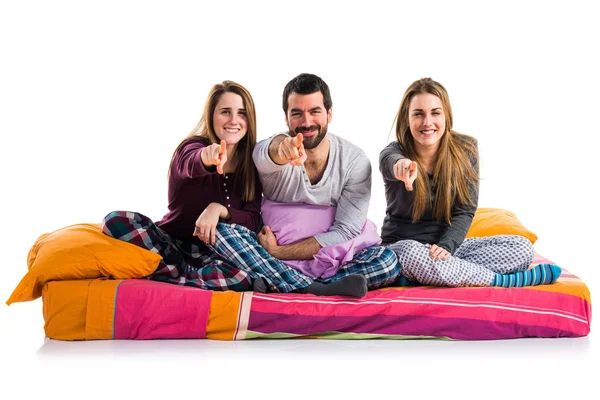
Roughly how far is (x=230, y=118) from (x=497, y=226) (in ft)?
5.23

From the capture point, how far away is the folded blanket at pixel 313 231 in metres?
3.87

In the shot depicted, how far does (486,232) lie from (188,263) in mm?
1610

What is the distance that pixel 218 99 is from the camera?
13.3 ft

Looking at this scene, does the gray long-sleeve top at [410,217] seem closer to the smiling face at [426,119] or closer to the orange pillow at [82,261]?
the smiling face at [426,119]

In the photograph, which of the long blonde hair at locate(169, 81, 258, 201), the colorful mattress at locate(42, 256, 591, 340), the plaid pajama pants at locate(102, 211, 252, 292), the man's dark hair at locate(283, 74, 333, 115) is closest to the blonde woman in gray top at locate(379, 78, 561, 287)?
the colorful mattress at locate(42, 256, 591, 340)

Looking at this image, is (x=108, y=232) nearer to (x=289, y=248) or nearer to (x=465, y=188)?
(x=289, y=248)

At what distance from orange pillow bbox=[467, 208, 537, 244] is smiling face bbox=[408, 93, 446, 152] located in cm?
76

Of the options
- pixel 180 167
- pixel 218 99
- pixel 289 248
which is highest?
pixel 218 99

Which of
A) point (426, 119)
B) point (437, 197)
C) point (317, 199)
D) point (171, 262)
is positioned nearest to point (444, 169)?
point (437, 197)

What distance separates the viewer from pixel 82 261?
3.65 m

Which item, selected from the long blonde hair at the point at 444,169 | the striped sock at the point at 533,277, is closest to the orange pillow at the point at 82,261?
the long blonde hair at the point at 444,169

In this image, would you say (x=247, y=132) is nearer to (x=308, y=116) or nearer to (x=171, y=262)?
(x=308, y=116)

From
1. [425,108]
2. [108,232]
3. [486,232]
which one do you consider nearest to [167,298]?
[108,232]

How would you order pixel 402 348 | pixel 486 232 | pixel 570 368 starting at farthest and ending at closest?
pixel 486 232, pixel 402 348, pixel 570 368
